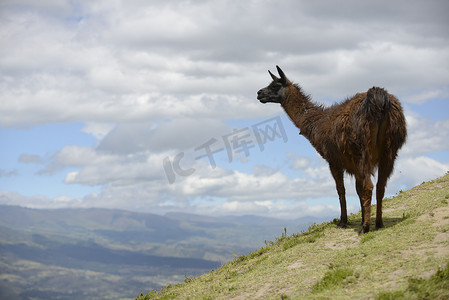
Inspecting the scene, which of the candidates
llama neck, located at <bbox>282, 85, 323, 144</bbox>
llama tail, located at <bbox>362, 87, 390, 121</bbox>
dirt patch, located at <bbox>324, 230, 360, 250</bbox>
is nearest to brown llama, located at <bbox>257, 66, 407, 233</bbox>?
llama tail, located at <bbox>362, 87, 390, 121</bbox>

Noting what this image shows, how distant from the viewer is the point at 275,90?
21.4 metres

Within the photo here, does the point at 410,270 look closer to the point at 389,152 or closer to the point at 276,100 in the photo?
the point at 389,152

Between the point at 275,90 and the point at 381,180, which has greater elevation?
the point at 275,90

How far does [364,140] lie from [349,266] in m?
4.63

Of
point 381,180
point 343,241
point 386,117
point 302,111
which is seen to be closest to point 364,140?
point 386,117

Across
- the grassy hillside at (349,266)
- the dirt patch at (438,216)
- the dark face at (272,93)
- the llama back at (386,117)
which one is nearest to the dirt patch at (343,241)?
the grassy hillside at (349,266)

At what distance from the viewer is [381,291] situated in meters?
10.9

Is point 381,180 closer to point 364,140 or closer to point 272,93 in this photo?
point 364,140

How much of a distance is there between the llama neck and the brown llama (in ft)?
2.59

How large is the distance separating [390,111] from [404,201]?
26.3 feet

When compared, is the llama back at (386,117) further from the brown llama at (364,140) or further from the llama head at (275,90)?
the llama head at (275,90)

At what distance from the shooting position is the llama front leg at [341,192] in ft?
60.6

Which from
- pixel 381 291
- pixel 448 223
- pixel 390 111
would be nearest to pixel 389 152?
pixel 390 111

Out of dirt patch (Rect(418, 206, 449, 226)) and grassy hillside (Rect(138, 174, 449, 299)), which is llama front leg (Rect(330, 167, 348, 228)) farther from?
dirt patch (Rect(418, 206, 449, 226))
